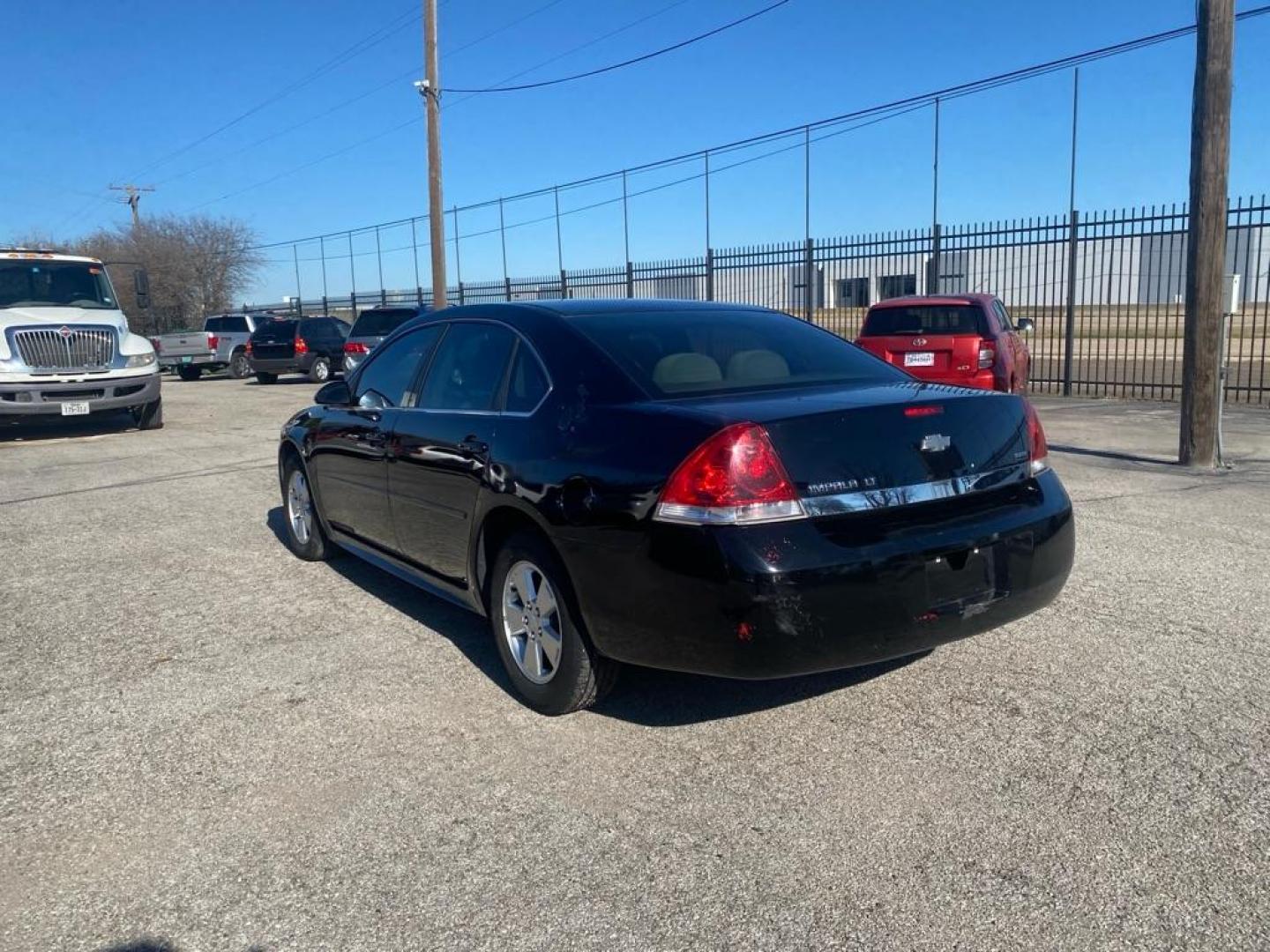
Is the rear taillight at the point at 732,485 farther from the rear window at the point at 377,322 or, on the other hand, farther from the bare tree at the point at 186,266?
the bare tree at the point at 186,266

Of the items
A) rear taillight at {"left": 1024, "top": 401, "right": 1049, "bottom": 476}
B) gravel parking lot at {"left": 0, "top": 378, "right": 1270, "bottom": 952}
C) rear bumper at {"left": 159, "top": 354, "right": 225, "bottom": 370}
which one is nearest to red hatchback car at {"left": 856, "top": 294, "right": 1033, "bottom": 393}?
gravel parking lot at {"left": 0, "top": 378, "right": 1270, "bottom": 952}

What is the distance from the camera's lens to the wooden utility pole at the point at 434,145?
20922 mm

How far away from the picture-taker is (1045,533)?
378cm

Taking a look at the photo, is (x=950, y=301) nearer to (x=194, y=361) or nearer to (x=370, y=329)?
(x=370, y=329)

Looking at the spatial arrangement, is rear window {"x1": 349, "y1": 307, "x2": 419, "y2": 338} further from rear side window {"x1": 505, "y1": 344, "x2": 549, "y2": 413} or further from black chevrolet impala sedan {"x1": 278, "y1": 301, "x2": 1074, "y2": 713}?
rear side window {"x1": 505, "y1": 344, "x2": 549, "y2": 413}

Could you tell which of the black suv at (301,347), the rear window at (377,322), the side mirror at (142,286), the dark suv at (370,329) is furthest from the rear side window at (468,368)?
the black suv at (301,347)

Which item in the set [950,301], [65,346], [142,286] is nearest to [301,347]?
[142,286]

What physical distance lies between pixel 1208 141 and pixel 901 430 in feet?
24.1

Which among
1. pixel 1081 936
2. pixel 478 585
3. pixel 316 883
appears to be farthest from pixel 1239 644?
pixel 316 883

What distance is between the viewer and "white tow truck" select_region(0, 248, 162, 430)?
42.6 ft

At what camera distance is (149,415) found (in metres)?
14.8

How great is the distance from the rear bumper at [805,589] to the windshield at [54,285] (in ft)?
42.2

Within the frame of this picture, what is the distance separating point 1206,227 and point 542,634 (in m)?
7.80

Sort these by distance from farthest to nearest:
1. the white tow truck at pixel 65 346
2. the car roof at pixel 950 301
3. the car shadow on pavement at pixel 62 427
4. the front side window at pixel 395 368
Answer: the car shadow on pavement at pixel 62 427, the white tow truck at pixel 65 346, the car roof at pixel 950 301, the front side window at pixel 395 368
